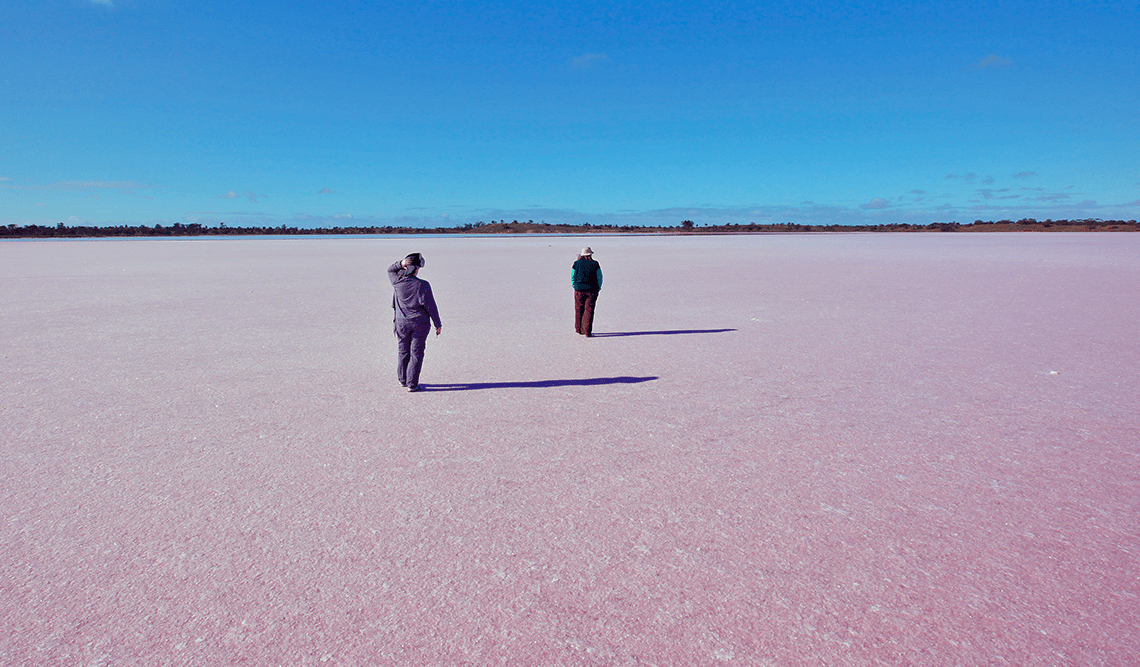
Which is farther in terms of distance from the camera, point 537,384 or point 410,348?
point 537,384

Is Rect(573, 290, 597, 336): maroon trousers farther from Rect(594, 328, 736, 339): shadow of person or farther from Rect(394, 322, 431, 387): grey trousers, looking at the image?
Rect(394, 322, 431, 387): grey trousers

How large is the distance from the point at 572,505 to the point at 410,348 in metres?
3.39

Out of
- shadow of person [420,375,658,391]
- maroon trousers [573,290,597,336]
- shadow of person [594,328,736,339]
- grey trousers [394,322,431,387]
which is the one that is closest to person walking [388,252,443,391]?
grey trousers [394,322,431,387]

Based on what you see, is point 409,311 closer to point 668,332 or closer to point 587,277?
point 587,277

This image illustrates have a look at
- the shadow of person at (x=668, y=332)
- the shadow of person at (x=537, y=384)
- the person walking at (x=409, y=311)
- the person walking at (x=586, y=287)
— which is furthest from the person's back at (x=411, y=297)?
the shadow of person at (x=668, y=332)

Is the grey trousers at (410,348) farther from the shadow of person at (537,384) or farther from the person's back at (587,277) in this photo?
the person's back at (587,277)

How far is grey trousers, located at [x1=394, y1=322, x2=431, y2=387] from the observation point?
6.68 meters

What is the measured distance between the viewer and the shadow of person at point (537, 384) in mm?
6992

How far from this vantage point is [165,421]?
18.7ft

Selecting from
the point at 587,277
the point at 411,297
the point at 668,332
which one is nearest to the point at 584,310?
the point at 587,277

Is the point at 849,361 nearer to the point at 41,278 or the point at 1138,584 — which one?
the point at 1138,584

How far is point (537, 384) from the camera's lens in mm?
7133

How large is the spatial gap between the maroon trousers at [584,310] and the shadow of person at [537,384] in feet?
8.78

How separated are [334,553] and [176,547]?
0.87 metres
